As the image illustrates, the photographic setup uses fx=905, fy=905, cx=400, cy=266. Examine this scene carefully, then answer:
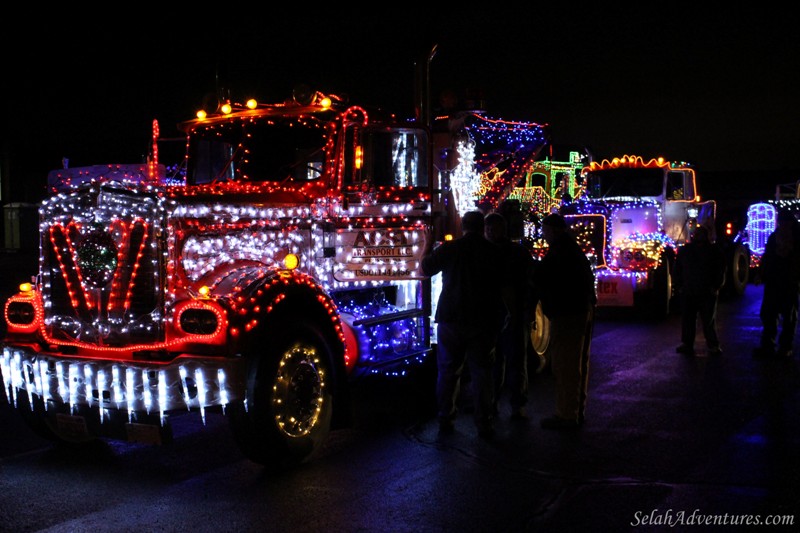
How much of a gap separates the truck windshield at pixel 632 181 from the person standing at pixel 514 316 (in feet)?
37.4

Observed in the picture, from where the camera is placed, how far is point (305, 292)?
688 centimetres

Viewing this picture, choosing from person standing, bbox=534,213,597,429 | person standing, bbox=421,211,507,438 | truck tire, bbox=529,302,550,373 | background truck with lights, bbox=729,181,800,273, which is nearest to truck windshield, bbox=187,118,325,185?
person standing, bbox=421,211,507,438

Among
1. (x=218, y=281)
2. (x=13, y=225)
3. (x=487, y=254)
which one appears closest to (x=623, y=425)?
(x=487, y=254)

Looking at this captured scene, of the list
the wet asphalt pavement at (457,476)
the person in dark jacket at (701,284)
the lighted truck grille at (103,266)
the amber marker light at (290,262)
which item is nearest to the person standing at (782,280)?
the person in dark jacket at (701,284)

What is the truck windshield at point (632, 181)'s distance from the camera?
62.6ft

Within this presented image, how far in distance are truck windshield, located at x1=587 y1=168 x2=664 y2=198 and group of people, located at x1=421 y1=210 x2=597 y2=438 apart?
37.8 ft

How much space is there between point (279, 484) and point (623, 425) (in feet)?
10.6

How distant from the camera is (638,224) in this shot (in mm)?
17625

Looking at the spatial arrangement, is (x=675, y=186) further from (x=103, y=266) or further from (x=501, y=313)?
(x=103, y=266)

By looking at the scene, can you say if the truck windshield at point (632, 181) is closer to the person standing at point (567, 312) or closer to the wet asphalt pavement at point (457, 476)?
the wet asphalt pavement at point (457, 476)

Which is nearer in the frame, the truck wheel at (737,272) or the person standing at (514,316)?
the person standing at (514,316)

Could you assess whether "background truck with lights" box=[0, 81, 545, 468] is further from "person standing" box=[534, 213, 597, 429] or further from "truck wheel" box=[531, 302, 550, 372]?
"truck wheel" box=[531, 302, 550, 372]

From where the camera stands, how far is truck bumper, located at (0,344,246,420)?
243 inches

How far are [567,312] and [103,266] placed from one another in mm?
3815
